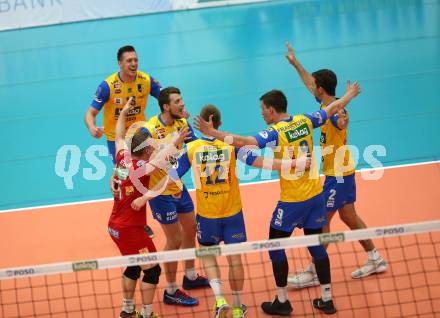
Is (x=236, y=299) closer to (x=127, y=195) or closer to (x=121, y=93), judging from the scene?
(x=127, y=195)

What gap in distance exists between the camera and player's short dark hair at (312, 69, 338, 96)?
8.01 m

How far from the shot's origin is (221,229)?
7.54m

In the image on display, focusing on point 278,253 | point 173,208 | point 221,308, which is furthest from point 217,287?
point 173,208

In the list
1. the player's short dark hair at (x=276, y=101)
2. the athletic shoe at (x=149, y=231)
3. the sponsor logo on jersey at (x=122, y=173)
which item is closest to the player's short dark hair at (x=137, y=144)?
the sponsor logo on jersey at (x=122, y=173)

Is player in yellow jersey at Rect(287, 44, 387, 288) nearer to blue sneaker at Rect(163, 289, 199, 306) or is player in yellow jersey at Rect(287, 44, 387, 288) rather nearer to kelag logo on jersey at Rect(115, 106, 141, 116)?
blue sneaker at Rect(163, 289, 199, 306)

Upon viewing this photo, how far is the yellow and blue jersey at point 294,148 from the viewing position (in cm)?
737

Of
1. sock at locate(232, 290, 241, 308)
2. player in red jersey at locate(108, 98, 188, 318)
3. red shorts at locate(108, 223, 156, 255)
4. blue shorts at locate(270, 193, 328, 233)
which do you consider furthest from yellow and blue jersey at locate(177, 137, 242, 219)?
sock at locate(232, 290, 241, 308)

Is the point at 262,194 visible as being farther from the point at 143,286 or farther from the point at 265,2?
the point at 265,2

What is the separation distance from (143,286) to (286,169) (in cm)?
196

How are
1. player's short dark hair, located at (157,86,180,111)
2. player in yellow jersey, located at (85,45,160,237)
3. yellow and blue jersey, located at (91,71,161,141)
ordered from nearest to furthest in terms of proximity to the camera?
1. player's short dark hair, located at (157,86,180,111)
2. player in yellow jersey, located at (85,45,160,237)
3. yellow and blue jersey, located at (91,71,161,141)

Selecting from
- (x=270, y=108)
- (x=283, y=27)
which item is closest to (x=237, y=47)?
(x=283, y=27)

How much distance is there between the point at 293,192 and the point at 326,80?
1456mm

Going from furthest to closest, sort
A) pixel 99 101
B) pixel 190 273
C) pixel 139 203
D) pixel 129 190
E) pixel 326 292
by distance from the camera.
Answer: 1. pixel 99 101
2. pixel 190 273
3. pixel 326 292
4. pixel 129 190
5. pixel 139 203

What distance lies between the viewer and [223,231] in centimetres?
755
